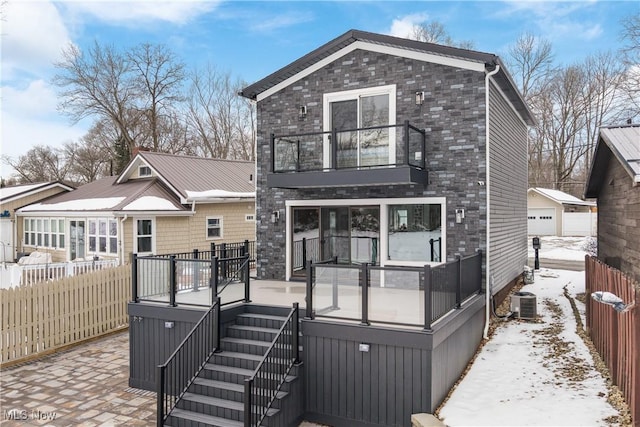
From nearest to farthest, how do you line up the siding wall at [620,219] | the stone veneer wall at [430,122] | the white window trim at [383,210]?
the siding wall at [620,219]
the stone veneer wall at [430,122]
the white window trim at [383,210]

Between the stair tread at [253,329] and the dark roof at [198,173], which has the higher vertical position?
the dark roof at [198,173]

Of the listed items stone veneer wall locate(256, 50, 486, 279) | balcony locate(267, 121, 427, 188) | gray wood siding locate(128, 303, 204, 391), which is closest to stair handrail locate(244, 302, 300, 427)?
gray wood siding locate(128, 303, 204, 391)

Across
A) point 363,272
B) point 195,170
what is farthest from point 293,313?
point 195,170

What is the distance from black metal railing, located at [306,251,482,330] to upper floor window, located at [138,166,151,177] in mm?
15574

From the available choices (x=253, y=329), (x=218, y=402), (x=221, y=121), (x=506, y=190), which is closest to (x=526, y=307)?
(x=506, y=190)

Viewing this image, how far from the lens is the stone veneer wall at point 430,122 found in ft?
30.8

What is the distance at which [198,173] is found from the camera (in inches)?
818

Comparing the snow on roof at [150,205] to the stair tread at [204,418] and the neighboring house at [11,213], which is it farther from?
the stair tread at [204,418]

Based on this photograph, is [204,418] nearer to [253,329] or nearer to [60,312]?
[253,329]

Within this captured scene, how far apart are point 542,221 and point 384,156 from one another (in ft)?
91.0

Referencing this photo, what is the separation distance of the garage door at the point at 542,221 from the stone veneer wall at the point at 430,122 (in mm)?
26207

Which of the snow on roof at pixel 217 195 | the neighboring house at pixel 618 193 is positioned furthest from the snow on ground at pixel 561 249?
the snow on roof at pixel 217 195

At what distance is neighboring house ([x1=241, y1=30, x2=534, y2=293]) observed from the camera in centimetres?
944

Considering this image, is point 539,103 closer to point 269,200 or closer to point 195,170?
point 195,170
